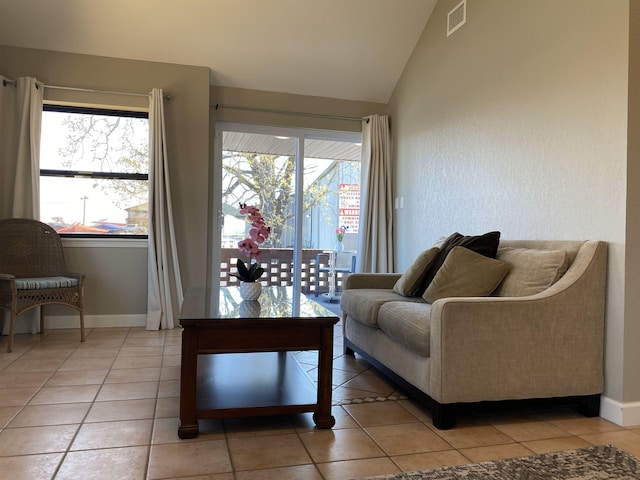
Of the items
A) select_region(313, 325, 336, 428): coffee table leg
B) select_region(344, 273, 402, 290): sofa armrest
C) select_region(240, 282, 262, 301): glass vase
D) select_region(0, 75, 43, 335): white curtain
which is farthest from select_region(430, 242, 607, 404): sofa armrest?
select_region(0, 75, 43, 335): white curtain

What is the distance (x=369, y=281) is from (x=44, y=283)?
7.66 ft

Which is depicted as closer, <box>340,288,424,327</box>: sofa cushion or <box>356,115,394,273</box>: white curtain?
<box>340,288,424,327</box>: sofa cushion

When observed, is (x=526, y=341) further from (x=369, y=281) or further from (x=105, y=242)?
(x=105, y=242)

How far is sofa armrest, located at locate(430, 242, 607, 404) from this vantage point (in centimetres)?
209

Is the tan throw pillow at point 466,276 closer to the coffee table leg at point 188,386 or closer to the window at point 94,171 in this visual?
the coffee table leg at point 188,386

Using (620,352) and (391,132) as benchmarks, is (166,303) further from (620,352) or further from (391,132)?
(620,352)

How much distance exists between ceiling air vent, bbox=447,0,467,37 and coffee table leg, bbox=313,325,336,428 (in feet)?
8.93

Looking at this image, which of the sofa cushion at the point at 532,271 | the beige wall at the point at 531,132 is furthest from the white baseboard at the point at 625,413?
the sofa cushion at the point at 532,271

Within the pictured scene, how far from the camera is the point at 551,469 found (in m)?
1.74

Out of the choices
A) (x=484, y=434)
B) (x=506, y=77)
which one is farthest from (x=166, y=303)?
(x=506, y=77)

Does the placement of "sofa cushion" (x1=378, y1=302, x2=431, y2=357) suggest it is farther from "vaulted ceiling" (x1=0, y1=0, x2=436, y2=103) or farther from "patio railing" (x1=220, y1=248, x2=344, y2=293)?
"vaulted ceiling" (x1=0, y1=0, x2=436, y2=103)

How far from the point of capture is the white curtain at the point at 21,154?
3.80 m

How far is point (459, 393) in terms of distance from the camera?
82.7 inches

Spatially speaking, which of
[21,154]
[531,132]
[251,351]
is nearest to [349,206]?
[531,132]
